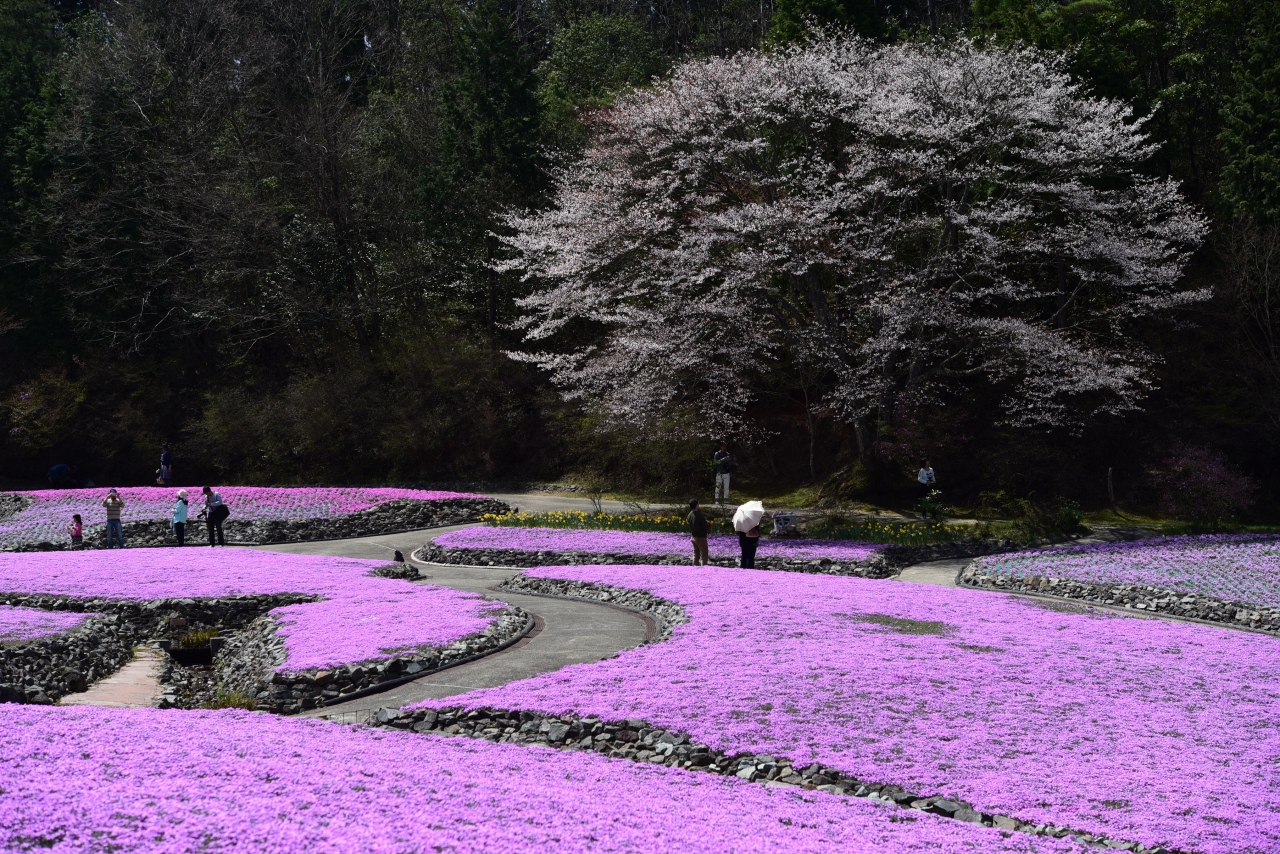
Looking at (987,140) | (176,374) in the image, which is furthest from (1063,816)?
(176,374)

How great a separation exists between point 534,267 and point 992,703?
1031 inches

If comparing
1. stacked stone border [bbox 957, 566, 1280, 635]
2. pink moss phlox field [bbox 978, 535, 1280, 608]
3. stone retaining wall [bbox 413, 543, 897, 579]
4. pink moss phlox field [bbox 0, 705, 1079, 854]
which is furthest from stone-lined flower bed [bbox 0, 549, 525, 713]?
pink moss phlox field [bbox 978, 535, 1280, 608]

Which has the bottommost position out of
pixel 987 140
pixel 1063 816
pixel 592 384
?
pixel 1063 816

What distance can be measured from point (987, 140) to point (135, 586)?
24631 millimetres

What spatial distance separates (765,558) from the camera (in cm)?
2311

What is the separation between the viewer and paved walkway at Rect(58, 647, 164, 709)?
1271 centimetres

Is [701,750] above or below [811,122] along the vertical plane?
below

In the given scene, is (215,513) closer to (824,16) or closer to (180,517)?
(180,517)

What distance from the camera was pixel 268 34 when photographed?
169ft

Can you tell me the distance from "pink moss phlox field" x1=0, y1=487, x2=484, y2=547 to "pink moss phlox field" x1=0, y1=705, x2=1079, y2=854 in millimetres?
22742

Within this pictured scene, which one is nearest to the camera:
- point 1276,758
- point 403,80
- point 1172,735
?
point 1276,758

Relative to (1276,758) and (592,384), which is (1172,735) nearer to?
(1276,758)

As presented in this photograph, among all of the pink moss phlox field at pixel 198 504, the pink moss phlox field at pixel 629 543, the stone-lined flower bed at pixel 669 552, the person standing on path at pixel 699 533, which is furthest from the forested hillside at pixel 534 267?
the person standing on path at pixel 699 533

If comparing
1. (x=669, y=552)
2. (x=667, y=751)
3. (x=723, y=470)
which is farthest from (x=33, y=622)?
(x=723, y=470)
